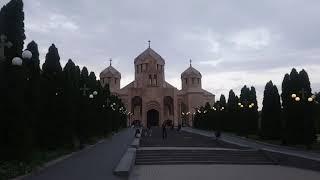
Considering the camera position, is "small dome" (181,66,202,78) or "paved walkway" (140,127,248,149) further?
"small dome" (181,66,202,78)

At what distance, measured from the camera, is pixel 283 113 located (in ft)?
98.6

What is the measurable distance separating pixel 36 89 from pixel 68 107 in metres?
4.51

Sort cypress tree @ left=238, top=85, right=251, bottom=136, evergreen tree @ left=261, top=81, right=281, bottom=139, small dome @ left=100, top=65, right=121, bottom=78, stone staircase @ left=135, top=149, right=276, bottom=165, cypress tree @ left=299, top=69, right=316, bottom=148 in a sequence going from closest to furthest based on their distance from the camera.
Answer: stone staircase @ left=135, top=149, right=276, bottom=165, cypress tree @ left=299, top=69, right=316, bottom=148, evergreen tree @ left=261, top=81, right=281, bottom=139, cypress tree @ left=238, top=85, right=251, bottom=136, small dome @ left=100, top=65, right=121, bottom=78

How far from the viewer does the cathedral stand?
93.1 meters

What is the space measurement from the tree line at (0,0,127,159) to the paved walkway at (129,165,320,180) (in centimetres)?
346

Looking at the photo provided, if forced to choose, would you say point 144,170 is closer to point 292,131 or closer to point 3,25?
point 3,25

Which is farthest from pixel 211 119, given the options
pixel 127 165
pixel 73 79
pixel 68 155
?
pixel 127 165

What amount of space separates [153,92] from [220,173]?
251 feet

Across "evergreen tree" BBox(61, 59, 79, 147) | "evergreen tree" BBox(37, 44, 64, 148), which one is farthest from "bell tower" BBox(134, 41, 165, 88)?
"evergreen tree" BBox(37, 44, 64, 148)

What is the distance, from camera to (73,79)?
24578 millimetres

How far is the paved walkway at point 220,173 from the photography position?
1489 cm

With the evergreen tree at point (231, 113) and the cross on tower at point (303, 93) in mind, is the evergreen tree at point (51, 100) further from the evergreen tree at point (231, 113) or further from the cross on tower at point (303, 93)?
the evergreen tree at point (231, 113)

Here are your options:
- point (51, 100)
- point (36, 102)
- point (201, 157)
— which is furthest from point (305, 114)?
point (36, 102)

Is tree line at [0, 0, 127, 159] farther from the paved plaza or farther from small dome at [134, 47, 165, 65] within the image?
small dome at [134, 47, 165, 65]
